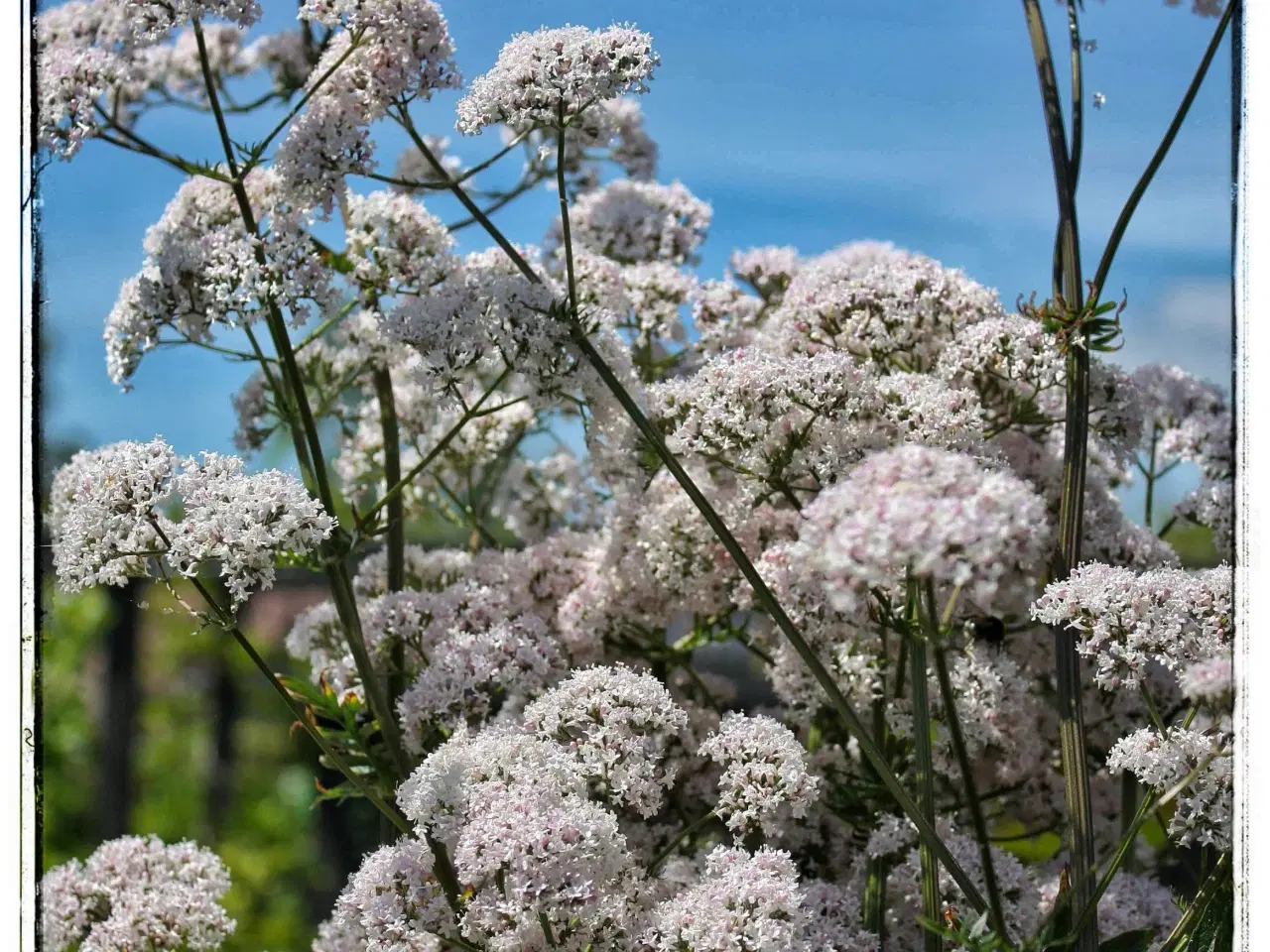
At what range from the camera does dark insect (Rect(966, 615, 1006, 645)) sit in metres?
→ 1.73

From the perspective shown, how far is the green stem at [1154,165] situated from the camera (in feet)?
4.70

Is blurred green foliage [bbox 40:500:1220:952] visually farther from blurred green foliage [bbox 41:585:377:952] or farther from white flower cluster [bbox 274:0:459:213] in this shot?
white flower cluster [bbox 274:0:459:213]

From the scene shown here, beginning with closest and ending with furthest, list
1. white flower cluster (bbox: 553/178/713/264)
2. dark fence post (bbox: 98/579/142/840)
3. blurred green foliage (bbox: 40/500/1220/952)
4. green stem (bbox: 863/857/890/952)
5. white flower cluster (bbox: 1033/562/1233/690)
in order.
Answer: white flower cluster (bbox: 1033/562/1233/690) → green stem (bbox: 863/857/890/952) → white flower cluster (bbox: 553/178/713/264) → blurred green foliage (bbox: 40/500/1220/952) → dark fence post (bbox: 98/579/142/840)

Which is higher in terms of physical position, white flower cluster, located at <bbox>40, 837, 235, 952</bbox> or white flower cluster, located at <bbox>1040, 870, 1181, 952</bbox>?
white flower cluster, located at <bbox>40, 837, 235, 952</bbox>

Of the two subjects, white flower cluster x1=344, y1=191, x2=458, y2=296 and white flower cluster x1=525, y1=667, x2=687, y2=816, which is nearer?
white flower cluster x1=525, y1=667, x2=687, y2=816

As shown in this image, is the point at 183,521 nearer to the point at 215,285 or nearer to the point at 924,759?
the point at 215,285

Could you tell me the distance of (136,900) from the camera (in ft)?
5.22

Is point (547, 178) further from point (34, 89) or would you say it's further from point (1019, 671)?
point (1019, 671)

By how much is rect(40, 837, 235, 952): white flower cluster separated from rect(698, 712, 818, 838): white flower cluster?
0.76 m

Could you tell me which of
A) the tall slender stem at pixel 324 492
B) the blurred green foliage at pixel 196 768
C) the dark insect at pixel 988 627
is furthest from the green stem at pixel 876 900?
the blurred green foliage at pixel 196 768

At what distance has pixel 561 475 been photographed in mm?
2557

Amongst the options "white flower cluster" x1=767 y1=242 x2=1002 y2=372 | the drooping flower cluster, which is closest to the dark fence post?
the drooping flower cluster

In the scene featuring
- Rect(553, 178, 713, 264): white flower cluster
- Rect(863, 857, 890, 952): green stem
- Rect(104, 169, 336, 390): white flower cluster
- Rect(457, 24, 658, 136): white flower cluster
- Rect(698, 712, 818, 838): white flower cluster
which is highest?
Rect(553, 178, 713, 264): white flower cluster

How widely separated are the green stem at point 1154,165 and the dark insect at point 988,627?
20.0 inches
